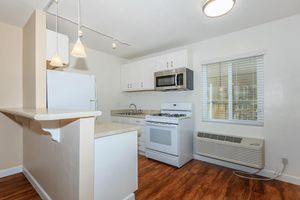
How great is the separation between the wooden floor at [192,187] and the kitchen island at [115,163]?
372mm

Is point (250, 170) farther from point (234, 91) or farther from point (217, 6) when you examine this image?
point (217, 6)

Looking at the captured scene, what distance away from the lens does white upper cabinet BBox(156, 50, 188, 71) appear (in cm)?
305

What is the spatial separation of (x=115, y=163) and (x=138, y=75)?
259 cm

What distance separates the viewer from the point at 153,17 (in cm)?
224

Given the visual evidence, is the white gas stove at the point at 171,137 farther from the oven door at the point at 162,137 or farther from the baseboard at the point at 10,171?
the baseboard at the point at 10,171

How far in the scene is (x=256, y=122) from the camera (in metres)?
2.53

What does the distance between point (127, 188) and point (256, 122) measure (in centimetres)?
224

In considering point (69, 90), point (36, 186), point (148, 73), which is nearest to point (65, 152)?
point (69, 90)

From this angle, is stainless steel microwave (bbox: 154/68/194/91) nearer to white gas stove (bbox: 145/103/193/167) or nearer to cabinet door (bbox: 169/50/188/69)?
cabinet door (bbox: 169/50/188/69)

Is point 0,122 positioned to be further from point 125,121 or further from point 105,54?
point 105,54

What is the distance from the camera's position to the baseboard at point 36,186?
71.5 inches

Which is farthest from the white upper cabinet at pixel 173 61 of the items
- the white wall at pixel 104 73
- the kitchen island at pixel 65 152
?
the kitchen island at pixel 65 152

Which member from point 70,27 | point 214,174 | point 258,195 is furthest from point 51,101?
point 258,195

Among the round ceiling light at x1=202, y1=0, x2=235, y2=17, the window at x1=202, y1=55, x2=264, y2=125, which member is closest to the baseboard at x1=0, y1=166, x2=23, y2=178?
the window at x1=202, y1=55, x2=264, y2=125
